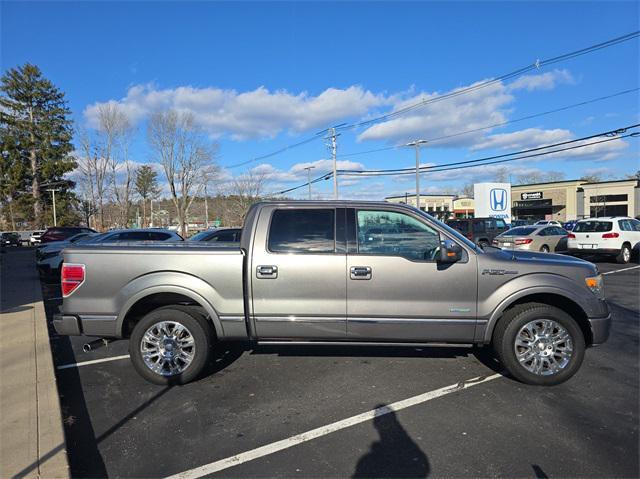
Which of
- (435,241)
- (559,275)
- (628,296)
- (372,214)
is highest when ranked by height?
(372,214)

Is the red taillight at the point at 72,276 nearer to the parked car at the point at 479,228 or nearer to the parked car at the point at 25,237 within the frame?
the parked car at the point at 479,228

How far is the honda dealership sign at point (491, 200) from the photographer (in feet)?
105

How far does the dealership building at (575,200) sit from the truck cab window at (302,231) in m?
58.9

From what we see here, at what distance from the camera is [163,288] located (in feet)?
14.5

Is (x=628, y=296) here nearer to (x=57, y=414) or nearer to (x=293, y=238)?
(x=293, y=238)

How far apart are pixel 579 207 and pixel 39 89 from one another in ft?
278

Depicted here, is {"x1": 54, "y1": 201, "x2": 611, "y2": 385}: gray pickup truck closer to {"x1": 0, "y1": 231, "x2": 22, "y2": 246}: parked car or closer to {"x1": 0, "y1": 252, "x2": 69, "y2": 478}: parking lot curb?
{"x1": 0, "y1": 252, "x2": 69, "y2": 478}: parking lot curb

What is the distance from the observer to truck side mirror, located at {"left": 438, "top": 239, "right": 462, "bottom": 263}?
4258 millimetres

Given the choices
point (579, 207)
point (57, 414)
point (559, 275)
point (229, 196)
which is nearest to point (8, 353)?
point (57, 414)

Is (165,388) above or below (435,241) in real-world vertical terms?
below

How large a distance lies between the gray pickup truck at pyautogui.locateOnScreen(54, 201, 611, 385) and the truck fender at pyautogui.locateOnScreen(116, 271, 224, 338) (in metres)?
0.01

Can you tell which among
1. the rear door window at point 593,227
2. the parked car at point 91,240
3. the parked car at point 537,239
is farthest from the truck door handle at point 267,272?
the rear door window at point 593,227

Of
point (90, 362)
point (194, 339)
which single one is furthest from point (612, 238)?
point (90, 362)

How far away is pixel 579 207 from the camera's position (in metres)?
68.5
